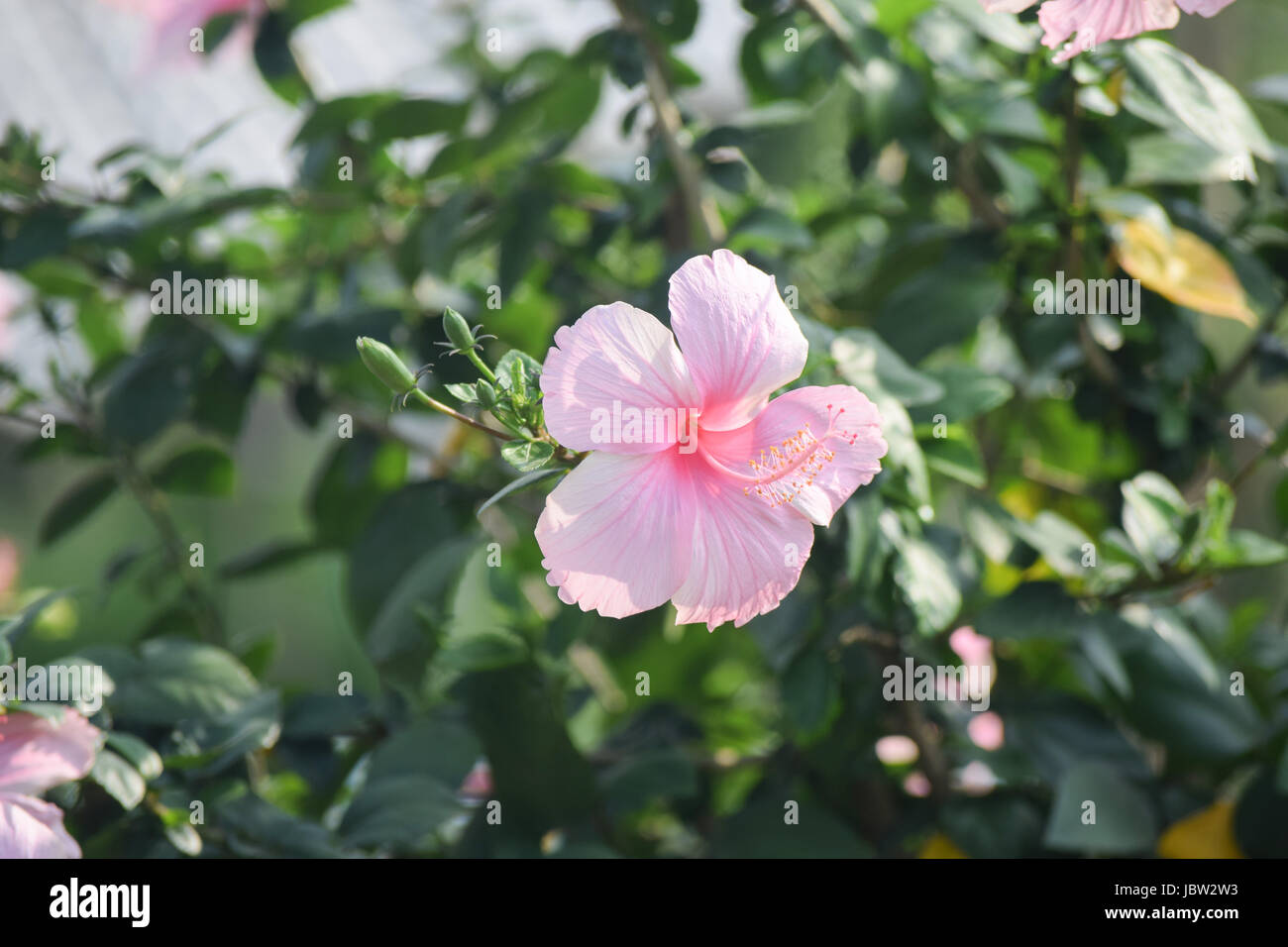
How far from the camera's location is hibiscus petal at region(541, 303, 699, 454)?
0.36 m

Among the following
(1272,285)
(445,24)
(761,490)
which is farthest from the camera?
(445,24)

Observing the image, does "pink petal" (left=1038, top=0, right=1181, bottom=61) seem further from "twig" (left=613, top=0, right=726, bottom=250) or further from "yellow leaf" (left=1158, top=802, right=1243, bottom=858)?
"yellow leaf" (left=1158, top=802, right=1243, bottom=858)

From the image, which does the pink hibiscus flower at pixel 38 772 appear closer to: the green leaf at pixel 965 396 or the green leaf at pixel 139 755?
the green leaf at pixel 139 755

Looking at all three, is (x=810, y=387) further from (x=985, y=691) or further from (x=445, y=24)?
(x=445, y=24)

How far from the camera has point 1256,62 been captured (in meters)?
0.97

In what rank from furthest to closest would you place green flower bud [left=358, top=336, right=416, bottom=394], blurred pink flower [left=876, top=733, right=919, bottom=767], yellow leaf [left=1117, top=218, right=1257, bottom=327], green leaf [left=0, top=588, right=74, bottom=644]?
blurred pink flower [left=876, top=733, right=919, bottom=767] < yellow leaf [left=1117, top=218, right=1257, bottom=327] < green leaf [left=0, top=588, right=74, bottom=644] < green flower bud [left=358, top=336, right=416, bottom=394]

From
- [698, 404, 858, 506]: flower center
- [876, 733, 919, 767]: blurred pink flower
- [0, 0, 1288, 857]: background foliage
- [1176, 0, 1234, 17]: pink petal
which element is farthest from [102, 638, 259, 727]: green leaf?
[1176, 0, 1234, 17]: pink petal

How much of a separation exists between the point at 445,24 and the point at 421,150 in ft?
1.21

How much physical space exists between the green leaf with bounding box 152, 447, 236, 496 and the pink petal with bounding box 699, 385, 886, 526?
0.55 metres

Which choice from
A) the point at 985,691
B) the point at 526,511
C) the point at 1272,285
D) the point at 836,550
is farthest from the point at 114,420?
the point at 1272,285

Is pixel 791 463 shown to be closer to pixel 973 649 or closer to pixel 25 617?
pixel 25 617

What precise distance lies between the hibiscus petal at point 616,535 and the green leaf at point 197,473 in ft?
1.80

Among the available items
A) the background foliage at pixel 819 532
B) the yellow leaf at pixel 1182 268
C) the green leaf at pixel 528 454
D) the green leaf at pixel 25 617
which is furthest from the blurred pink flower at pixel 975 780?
the green leaf at pixel 25 617

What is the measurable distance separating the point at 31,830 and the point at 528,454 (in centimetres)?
26
